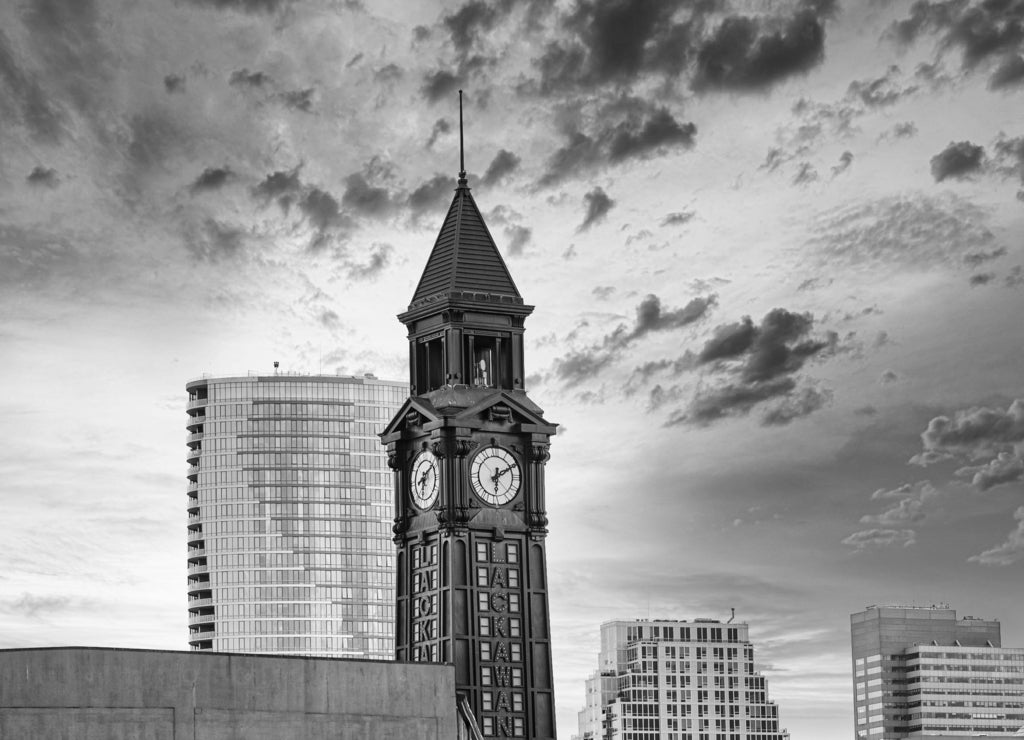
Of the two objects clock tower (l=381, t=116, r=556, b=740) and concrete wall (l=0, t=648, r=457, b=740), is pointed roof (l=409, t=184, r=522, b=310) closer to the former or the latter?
clock tower (l=381, t=116, r=556, b=740)

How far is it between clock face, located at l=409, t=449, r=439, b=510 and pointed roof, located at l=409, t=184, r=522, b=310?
11.9m

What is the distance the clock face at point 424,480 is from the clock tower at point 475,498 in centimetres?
14

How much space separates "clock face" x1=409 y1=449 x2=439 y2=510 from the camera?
158m

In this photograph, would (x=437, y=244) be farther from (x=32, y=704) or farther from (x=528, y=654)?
(x=32, y=704)

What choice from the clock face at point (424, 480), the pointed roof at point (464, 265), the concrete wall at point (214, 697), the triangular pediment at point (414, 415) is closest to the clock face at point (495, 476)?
the clock face at point (424, 480)

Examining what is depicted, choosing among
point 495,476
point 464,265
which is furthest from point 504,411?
point 464,265

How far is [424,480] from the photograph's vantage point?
523 feet

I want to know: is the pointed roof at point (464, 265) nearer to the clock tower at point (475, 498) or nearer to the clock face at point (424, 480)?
the clock tower at point (475, 498)

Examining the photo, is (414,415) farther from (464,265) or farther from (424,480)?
(464,265)

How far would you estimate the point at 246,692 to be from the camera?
128 m

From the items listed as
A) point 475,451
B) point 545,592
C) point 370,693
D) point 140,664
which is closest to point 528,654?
point 545,592

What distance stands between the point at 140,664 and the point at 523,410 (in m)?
43.7

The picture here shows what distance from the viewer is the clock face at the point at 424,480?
158 meters

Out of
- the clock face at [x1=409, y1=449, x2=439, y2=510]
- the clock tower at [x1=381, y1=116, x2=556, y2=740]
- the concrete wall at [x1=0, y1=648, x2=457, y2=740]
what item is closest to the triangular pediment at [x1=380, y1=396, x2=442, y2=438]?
the clock tower at [x1=381, y1=116, x2=556, y2=740]
